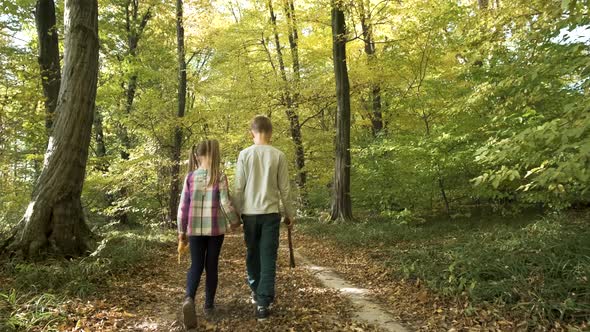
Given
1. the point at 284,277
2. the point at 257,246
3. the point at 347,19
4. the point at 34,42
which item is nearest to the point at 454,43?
the point at 347,19

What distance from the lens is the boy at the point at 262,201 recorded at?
12.9ft

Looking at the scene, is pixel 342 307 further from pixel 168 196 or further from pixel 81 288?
pixel 168 196

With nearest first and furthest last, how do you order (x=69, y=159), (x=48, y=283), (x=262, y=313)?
(x=262, y=313) → (x=48, y=283) → (x=69, y=159)

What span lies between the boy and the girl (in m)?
0.16

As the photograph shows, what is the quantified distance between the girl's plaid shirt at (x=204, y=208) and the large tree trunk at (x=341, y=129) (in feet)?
25.9

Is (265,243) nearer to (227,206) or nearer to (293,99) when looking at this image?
(227,206)

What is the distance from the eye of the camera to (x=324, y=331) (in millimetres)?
3703

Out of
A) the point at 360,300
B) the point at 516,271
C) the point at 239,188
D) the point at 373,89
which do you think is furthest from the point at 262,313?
the point at 373,89

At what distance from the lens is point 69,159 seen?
242 inches

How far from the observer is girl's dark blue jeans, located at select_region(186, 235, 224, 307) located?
391 centimetres

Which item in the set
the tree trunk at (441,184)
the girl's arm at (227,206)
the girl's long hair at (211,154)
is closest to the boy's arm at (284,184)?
the girl's arm at (227,206)

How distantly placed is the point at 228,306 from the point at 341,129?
26.4 feet

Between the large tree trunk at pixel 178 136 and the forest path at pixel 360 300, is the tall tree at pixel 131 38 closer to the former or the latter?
the large tree trunk at pixel 178 136

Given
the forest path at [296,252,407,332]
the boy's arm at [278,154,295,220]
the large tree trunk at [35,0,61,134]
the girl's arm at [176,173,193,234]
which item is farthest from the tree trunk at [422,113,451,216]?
the large tree trunk at [35,0,61,134]
